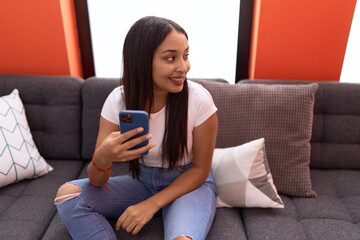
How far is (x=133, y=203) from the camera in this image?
3.69 feet

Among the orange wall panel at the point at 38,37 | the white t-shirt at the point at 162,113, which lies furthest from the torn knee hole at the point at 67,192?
the orange wall panel at the point at 38,37

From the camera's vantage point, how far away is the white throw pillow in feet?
3.93

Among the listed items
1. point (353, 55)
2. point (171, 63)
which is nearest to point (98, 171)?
point (171, 63)

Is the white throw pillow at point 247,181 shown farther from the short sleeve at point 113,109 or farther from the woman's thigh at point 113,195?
the short sleeve at point 113,109

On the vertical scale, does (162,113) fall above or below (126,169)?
above

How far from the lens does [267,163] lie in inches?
49.8

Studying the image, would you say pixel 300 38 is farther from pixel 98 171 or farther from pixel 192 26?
pixel 98 171

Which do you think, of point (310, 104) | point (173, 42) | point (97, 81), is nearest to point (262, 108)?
point (310, 104)

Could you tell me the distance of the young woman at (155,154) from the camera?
94 cm

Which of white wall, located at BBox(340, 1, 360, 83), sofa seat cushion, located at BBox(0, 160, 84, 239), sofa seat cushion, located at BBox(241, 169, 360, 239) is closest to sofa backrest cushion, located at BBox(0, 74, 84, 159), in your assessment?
sofa seat cushion, located at BBox(0, 160, 84, 239)

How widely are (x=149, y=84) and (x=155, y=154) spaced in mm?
281

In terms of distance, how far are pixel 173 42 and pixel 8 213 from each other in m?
0.99

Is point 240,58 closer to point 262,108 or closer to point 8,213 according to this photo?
point 262,108

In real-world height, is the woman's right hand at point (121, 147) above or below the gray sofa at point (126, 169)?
above
